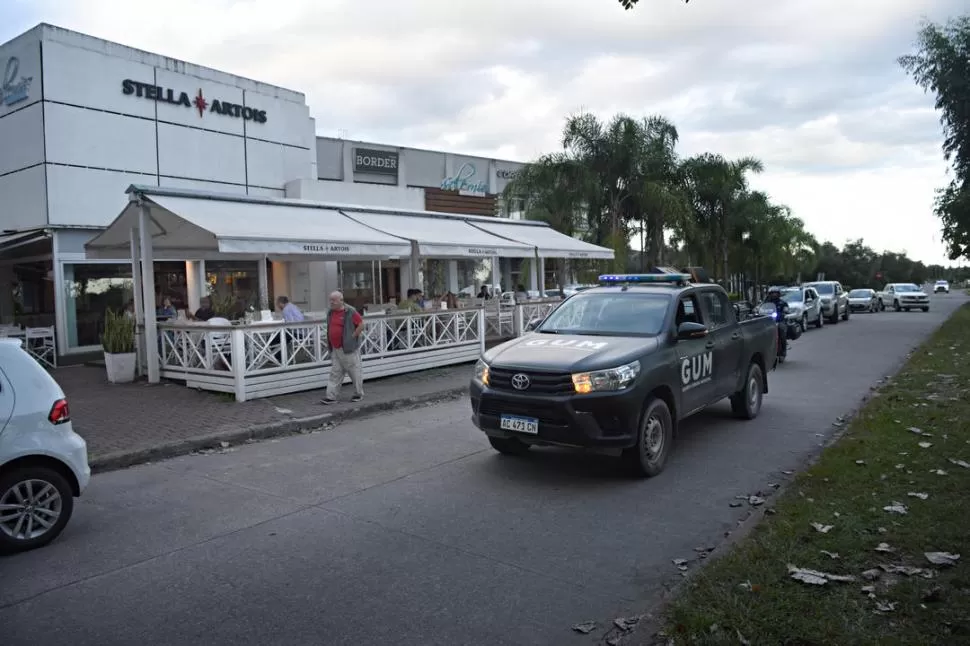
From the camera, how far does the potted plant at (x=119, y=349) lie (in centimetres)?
1327

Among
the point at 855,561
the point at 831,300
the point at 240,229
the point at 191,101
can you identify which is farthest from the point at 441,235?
the point at 831,300

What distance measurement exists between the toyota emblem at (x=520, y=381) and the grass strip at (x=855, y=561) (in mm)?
2370

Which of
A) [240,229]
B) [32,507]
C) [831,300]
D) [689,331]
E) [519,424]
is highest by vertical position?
[240,229]

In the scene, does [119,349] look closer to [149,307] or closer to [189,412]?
[149,307]

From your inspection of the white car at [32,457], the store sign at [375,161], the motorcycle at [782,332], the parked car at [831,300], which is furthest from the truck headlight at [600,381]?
the store sign at [375,161]

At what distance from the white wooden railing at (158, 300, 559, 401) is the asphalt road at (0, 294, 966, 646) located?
122 inches

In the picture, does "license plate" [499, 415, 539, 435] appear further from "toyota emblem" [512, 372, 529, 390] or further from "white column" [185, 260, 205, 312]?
"white column" [185, 260, 205, 312]

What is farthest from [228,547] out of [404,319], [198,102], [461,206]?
[461,206]

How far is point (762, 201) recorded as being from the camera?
36.5 meters

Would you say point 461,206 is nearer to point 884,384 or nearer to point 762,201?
point 762,201

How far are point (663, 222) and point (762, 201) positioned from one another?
11.9 metres

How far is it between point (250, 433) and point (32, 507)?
156 inches

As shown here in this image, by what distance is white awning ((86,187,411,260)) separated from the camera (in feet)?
38.1

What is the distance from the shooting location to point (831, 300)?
28.3 meters
